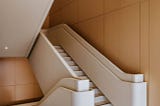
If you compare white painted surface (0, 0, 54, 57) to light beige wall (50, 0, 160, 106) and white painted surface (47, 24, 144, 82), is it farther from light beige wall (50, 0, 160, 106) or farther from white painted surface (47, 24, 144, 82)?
light beige wall (50, 0, 160, 106)

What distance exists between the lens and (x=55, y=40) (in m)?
5.48

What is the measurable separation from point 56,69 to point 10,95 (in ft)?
9.32

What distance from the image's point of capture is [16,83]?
5605 millimetres

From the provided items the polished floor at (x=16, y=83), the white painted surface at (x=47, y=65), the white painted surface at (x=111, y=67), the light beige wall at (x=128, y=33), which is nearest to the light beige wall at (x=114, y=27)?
the light beige wall at (x=128, y=33)

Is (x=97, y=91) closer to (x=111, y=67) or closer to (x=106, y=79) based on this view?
(x=106, y=79)

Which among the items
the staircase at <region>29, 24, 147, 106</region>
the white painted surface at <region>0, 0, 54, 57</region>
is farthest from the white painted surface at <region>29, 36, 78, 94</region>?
the white painted surface at <region>0, 0, 54, 57</region>

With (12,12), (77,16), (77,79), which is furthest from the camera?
(77,16)

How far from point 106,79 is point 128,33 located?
0.95 metres

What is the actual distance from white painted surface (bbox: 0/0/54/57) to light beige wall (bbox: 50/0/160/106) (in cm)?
119

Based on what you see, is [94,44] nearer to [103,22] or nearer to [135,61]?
[103,22]

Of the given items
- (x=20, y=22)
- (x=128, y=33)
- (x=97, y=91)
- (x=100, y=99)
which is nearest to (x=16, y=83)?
(x=20, y=22)

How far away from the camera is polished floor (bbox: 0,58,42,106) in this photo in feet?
17.7

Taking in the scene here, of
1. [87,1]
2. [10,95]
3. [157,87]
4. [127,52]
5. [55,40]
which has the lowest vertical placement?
[10,95]

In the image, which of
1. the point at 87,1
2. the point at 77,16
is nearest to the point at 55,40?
the point at 77,16
